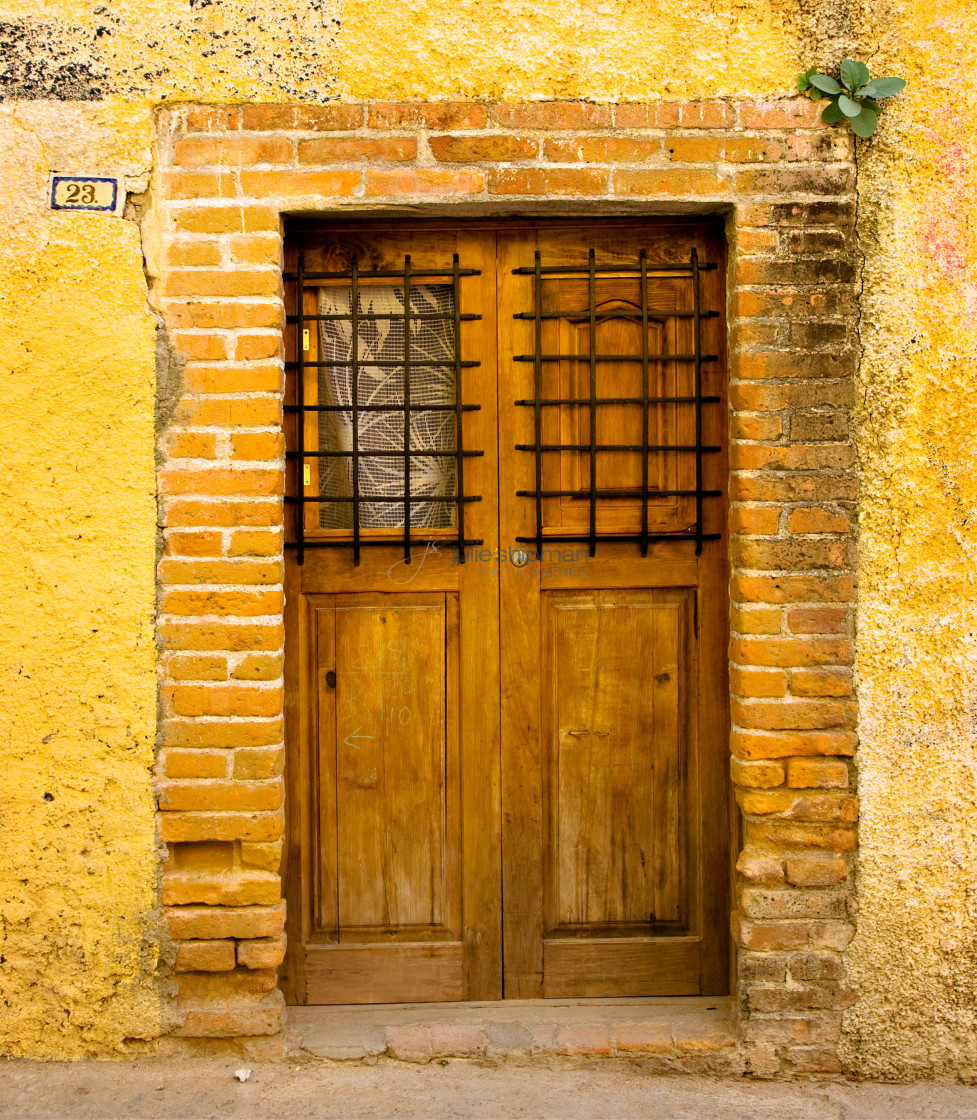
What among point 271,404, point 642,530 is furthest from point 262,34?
point 642,530

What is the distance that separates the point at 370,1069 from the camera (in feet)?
7.81

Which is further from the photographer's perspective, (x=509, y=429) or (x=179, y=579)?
(x=509, y=429)

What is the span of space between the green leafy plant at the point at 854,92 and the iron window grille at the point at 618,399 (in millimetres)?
487

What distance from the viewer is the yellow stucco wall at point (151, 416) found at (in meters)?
2.34

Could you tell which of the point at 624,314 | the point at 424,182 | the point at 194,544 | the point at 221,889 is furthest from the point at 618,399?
the point at 221,889

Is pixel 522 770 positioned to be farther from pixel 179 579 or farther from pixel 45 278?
pixel 45 278

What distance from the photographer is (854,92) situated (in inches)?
91.4

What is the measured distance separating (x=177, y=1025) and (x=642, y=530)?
188cm

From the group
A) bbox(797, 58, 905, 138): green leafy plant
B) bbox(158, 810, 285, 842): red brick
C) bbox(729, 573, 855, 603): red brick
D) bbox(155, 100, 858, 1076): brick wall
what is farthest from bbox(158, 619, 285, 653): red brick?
bbox(797, 58, 905, 138): green leafy plant

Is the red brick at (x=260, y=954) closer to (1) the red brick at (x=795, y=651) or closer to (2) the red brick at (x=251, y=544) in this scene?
(2) the red brick at (x=251, y=544)

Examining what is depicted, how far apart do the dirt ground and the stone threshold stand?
34 mm

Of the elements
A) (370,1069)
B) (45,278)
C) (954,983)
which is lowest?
(370,1069)

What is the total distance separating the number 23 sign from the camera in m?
2.34

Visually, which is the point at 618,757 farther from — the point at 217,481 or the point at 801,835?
the point at 217,481
